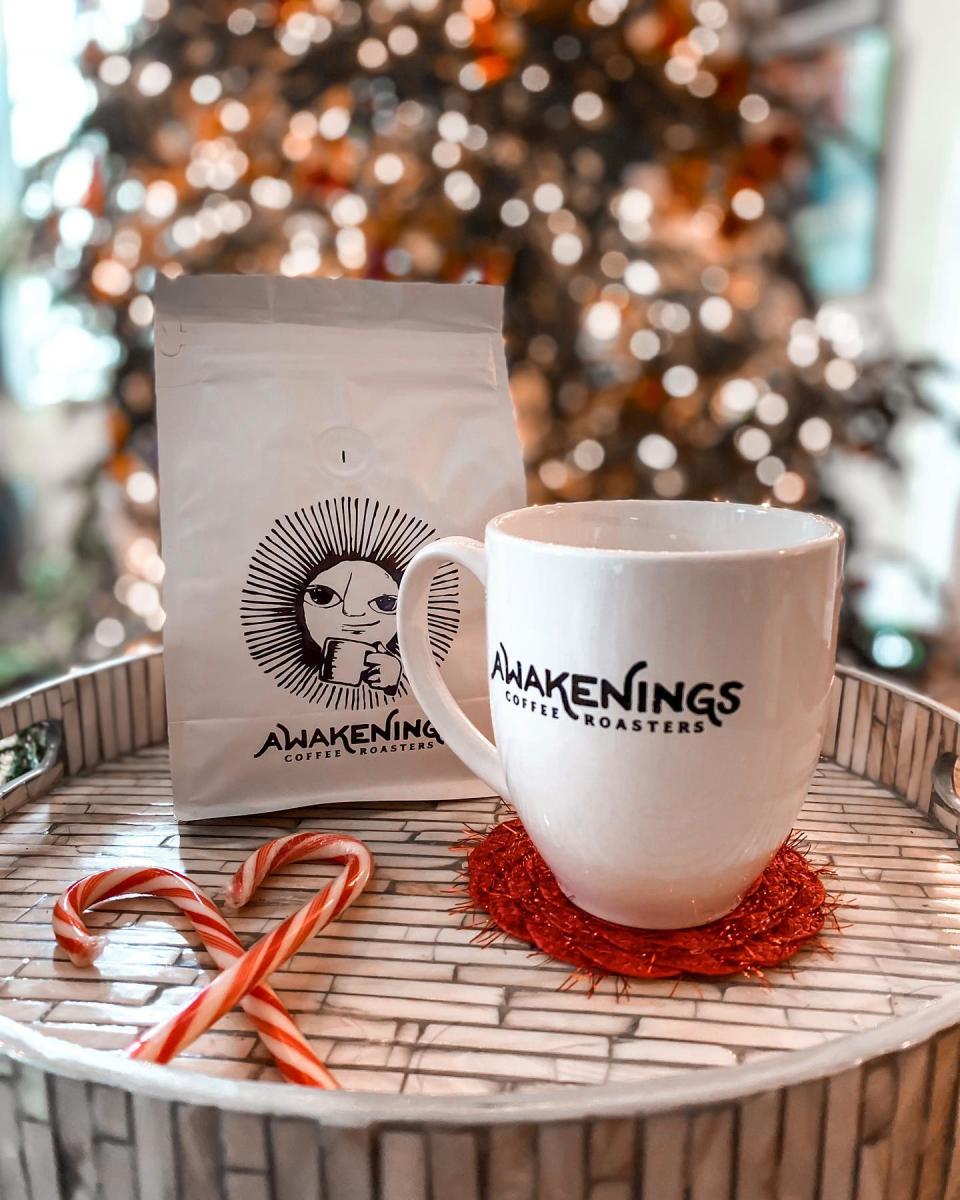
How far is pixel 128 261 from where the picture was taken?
147cm

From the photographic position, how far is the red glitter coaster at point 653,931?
0.41m

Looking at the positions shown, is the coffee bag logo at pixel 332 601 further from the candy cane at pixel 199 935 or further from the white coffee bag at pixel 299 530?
the candy cane at pixel 199 935

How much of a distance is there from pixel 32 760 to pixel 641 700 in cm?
41

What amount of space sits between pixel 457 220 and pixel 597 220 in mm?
203

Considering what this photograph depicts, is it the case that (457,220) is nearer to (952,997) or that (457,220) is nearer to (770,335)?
(770,335)

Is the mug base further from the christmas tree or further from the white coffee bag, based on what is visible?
the christmas tree

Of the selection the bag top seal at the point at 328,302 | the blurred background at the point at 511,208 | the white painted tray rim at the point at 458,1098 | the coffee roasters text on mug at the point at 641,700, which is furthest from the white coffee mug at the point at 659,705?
the blurred background at the point at 511,208

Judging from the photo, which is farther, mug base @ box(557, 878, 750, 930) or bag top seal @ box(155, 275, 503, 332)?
bag top seal @ box(155, 275, 503, 332)

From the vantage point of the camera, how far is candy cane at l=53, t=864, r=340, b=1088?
13.5 inches

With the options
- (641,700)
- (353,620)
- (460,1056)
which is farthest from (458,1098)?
(353,620)

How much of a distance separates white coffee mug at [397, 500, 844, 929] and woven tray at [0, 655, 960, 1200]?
0.16 feet

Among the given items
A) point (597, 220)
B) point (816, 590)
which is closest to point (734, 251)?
point (597, 220)

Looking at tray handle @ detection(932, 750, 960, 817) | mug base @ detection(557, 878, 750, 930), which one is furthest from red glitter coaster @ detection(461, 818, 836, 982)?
tray handle @ detection(932, 750, 960, 817)

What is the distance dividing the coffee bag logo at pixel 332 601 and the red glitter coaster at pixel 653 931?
139 millimetres
